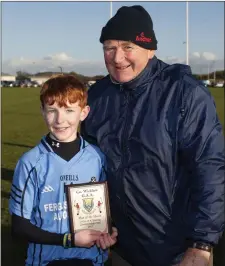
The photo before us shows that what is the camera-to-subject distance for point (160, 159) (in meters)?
2.20

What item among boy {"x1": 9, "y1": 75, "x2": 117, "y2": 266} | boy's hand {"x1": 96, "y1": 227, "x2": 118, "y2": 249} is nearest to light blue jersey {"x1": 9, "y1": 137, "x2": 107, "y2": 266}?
boy {"x1": 9, "y1": 75, "x2": 117, "y2": 266}

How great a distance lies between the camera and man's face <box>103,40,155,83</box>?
89.7 inches

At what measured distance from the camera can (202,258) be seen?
6.93 feet

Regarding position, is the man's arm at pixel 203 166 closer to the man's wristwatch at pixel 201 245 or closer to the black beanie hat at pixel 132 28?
the man's wristwatch at pixel 201 245

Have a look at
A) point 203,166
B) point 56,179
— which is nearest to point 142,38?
point 203,166

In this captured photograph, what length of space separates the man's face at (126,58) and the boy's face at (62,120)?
0.27 meters

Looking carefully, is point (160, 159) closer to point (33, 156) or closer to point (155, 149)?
point (155, 149)

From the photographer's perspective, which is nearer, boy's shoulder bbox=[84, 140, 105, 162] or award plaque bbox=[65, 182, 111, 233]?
award plaque bbox=[65, 182, 111, 233]

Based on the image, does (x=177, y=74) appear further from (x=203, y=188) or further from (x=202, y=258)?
(x=202, y=258)

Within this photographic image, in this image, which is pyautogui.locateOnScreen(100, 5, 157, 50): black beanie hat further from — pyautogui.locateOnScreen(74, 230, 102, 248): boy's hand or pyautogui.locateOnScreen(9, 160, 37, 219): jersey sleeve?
pyautogui.locateOnScreen(74, 230, 102, 248): boy's hand

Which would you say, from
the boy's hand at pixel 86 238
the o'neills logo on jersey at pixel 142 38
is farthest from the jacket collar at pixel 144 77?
the boy's hand at pixel 86 238

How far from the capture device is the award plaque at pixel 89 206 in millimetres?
2219

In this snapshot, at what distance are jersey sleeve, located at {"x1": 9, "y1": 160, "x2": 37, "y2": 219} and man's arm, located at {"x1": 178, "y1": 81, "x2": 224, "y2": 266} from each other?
719 millimetres

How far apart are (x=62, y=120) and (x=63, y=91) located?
0.15m
